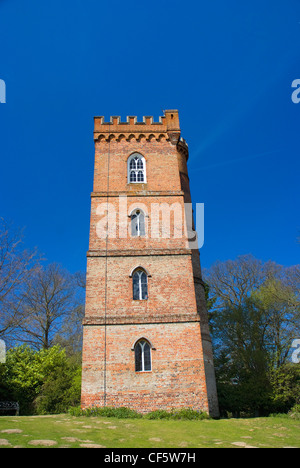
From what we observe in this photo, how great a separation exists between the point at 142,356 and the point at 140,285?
3.17m

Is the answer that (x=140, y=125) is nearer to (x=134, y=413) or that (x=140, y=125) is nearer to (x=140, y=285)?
(x=140, y=285)

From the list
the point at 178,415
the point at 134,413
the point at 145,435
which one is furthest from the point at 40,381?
the point at 145,435

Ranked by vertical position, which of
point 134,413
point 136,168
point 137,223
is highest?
point 136,168

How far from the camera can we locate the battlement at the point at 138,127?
19.5 metres

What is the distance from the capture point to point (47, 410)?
18.4 metres

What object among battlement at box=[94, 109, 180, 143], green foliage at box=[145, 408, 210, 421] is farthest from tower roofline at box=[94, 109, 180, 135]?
green foliage at box=[145, 408, 210, 421]

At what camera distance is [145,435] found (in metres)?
8.58

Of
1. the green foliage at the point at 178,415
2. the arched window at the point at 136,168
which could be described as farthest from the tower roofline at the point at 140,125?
the green foliage at the point at 178,415

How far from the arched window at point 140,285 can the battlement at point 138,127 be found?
8.48 metres

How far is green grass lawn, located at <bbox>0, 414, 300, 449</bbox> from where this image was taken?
23.5ft

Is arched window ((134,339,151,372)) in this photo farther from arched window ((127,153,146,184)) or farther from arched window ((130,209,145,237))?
arched window ((127,153,146,184))

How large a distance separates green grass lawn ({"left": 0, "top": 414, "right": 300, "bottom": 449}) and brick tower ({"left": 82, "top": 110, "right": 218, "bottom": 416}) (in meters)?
2.28
